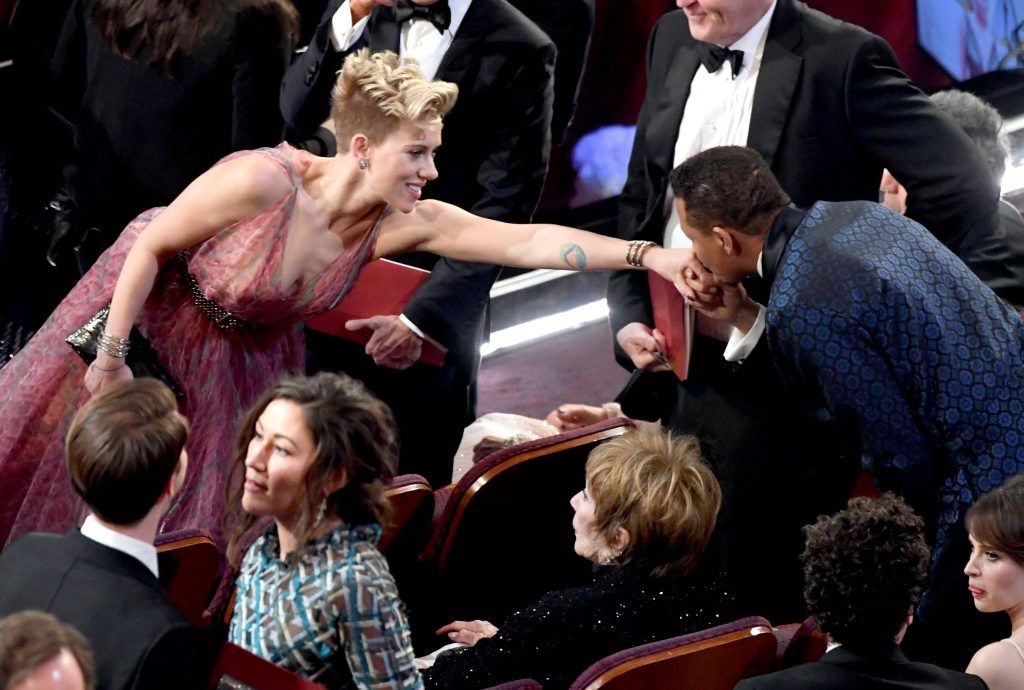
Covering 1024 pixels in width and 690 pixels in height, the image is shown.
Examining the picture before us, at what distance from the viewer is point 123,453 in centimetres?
218

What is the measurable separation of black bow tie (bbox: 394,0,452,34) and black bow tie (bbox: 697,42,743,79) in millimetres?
660

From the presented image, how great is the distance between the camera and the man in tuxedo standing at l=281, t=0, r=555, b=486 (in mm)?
3597

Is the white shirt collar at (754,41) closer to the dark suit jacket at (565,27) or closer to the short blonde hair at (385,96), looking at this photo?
the short blonde hair at (385,96)

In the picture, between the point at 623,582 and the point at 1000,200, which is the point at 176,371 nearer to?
the point at 623,582

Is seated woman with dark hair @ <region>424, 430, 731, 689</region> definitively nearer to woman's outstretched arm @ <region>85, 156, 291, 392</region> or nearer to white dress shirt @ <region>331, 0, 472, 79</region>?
woman's outstretched arm @ <region>85, 156, 291, 392</region>

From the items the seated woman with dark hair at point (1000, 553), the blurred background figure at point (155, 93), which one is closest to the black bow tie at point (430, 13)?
the blurred background figure at point (155, 93)

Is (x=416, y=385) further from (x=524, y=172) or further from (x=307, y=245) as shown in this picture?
(x=307, y=245)

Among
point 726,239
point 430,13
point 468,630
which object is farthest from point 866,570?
point 430,13

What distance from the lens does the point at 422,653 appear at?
3.12 metres

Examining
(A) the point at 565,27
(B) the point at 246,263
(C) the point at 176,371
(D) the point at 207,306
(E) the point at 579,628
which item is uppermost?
(A) the point at 565,27

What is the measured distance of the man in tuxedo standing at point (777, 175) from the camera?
3188 mm

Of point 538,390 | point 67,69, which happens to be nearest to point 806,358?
point 67,69

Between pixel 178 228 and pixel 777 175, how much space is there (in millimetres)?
1283

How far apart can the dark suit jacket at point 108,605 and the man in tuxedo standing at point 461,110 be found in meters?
1.45
